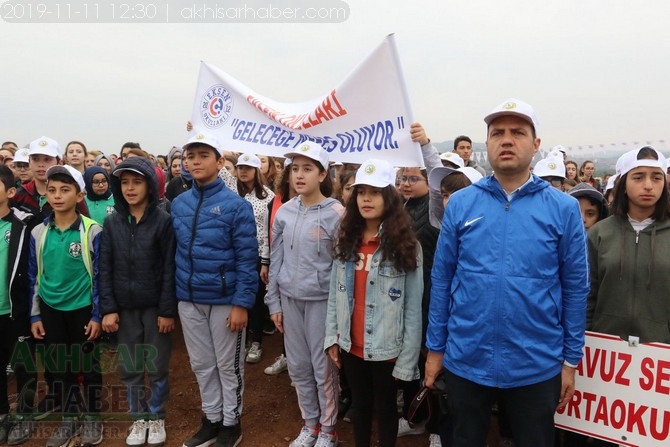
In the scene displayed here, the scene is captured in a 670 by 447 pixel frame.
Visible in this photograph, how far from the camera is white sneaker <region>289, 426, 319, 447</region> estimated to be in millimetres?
3497

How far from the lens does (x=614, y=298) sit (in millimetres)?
2773

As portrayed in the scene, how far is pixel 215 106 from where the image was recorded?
4.46m

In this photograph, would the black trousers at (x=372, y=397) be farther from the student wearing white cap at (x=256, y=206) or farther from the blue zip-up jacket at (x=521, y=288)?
the student wearing white cap at (x=256, y=206)

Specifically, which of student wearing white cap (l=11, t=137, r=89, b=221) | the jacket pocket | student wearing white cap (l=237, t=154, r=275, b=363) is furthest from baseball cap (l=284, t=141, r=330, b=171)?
student wearing white cap (l=11, t=137, r=89, b=221)

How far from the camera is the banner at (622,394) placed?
8.21ft

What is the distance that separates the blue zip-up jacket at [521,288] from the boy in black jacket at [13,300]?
3.56 meters

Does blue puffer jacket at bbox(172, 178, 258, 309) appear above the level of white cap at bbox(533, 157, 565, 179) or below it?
below

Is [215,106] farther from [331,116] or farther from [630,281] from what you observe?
[630,281]

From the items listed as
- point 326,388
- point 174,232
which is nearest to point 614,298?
point 326,388

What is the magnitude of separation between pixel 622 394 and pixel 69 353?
13.4ft

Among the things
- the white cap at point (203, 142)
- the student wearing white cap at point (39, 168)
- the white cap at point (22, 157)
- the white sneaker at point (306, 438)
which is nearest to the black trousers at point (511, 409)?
the white sneaker at point (306, 438)

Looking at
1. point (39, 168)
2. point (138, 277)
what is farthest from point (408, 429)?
point (39, 168)

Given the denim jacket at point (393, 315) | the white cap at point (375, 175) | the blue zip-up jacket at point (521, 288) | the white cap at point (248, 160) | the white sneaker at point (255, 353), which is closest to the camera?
the blue zip-up jacket at point (521, 288)

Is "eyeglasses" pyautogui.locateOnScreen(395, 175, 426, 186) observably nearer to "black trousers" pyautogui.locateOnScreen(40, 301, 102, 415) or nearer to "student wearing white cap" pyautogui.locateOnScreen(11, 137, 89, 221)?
"black trousers" pyautogui.locateOnScreen(40, 301, 102, 415)
